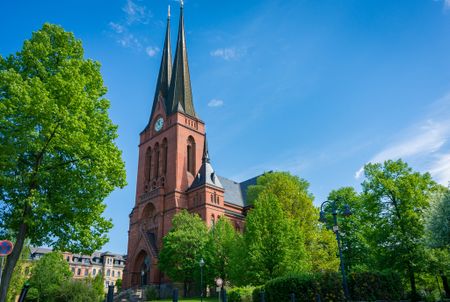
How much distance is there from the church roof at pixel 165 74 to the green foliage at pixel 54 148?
44857 mm

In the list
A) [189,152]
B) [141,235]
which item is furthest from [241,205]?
[141,235]

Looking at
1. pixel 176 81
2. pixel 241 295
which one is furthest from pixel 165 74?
pixel 241 295

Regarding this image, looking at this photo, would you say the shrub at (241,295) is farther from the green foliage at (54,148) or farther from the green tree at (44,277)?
the green tree at (44,277)

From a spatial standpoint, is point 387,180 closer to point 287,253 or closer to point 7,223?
point 287,253

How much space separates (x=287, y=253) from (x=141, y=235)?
2757 cm

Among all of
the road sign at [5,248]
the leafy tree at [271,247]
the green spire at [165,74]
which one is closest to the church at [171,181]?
the green spire at [165,74]

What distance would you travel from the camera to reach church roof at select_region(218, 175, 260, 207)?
193 ft

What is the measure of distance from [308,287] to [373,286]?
12.9 ft

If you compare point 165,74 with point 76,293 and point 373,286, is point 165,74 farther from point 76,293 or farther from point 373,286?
point 373,286

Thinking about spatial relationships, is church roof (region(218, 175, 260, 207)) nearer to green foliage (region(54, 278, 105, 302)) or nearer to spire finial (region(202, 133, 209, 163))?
spire finial (region(202, 133, 209, 163))

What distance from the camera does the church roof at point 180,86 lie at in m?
57.9

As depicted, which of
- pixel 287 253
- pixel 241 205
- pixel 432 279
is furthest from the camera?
pixel 241 205

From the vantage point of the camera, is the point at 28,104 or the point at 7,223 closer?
the point at 28,104

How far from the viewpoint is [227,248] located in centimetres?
3700
